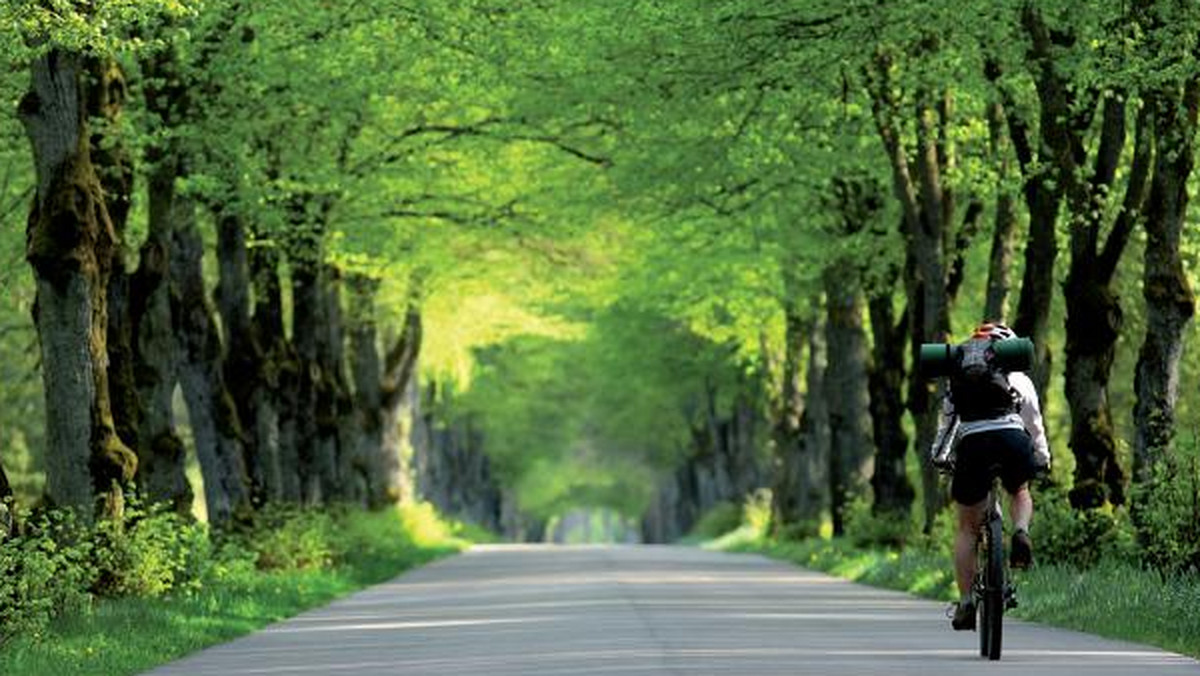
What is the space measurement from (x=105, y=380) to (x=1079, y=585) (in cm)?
923

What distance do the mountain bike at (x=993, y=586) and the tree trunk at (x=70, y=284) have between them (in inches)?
404

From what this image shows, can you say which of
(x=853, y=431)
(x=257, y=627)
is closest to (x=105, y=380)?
(x=257, y=627)

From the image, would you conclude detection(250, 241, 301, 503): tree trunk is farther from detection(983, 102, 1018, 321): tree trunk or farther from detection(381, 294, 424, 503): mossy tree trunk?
detection(381, 294, 424, 503): mossy tree trunk

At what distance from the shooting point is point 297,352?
145ft

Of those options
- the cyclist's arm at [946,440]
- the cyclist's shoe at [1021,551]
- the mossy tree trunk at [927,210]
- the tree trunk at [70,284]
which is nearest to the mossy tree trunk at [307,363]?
the mossy tree trunk at [927,210]

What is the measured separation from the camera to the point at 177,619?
2203cm

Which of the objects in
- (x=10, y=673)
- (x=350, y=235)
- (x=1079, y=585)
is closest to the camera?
(x=10, y=673)

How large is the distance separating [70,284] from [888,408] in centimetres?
2211

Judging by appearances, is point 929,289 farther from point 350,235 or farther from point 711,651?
point 711,651

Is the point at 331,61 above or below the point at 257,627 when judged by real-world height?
above

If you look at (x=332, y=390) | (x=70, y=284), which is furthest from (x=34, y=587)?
(x=332, y=390)

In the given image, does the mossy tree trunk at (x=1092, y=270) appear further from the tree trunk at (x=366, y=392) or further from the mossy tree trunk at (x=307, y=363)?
the tree trunk at (x=366, y=392)

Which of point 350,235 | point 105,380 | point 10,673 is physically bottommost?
point 10,673

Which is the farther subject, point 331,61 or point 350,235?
point 350,235
